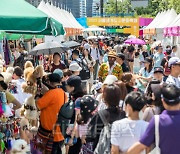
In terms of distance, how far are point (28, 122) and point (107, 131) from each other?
2.59 meters

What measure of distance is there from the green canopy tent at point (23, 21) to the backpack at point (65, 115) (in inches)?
40.6

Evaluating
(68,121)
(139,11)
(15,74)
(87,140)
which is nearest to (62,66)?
(15,74)

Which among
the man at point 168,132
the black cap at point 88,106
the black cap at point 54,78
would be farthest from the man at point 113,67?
the man at point 168,132

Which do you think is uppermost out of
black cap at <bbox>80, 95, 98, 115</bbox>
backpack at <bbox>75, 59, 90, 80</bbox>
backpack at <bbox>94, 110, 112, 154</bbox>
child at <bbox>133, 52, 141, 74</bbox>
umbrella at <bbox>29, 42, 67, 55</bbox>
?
umbrella at <bbox>29, 42, 67, 55</bbox>

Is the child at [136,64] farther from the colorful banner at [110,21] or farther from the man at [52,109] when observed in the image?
the colorful banner at [110,21]

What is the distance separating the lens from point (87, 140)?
4812mm

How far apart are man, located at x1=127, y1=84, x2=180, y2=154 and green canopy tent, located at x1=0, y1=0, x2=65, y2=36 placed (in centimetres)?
225

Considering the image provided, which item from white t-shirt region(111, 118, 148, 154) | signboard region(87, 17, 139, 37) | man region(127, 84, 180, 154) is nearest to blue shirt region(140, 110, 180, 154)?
man region(127, 84, 180, 154)

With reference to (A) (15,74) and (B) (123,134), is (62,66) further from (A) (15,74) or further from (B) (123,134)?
(B) (123,134)

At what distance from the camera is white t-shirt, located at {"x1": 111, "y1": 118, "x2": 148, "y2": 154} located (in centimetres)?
403

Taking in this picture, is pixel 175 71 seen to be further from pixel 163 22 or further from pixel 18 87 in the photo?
pixel 163 22

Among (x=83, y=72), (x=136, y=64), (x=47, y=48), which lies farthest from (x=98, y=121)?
(x=136, y=64)

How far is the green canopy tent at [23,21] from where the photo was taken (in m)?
5.11

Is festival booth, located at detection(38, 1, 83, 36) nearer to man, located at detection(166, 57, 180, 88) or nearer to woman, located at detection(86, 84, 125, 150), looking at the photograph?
man, located at detection(166, 57, 180, 88)
